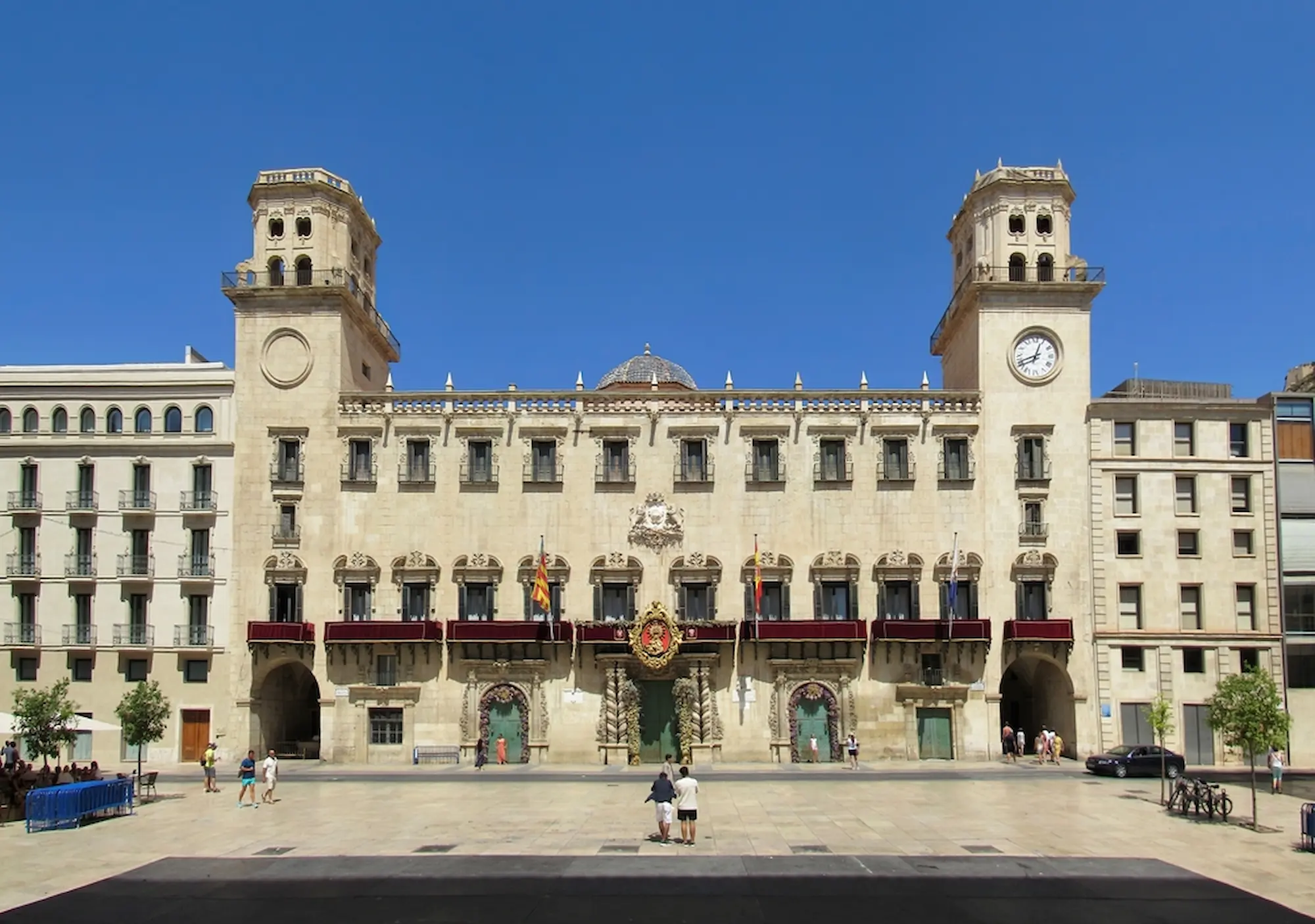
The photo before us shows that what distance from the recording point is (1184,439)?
56844 mm

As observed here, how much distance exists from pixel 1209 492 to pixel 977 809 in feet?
88.5

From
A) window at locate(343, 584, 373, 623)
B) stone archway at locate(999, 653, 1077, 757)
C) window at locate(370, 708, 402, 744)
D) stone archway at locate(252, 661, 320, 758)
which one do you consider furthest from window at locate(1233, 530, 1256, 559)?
stone archway at locate(252, 661, 320, 758)

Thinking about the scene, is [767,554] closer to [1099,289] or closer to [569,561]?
[569,561]

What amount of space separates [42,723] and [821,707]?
32.9 meters

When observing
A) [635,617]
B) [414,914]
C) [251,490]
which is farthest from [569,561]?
[414,914]

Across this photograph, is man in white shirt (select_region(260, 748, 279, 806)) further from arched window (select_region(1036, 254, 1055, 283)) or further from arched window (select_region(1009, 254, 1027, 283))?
arched window (select_region(1036, 254, 1055, 283))

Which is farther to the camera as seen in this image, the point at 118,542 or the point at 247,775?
the point at 118,542

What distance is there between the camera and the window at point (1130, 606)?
182ft

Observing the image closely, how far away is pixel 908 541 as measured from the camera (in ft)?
184

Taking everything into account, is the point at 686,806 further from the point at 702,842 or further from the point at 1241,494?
the point at 1241,494

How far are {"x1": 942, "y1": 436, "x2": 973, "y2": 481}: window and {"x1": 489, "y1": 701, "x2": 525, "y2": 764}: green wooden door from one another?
23.6 m

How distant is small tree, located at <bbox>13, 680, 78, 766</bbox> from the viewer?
39500 mm

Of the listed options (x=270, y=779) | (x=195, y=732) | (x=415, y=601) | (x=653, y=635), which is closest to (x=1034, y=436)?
(x=653, y=635)

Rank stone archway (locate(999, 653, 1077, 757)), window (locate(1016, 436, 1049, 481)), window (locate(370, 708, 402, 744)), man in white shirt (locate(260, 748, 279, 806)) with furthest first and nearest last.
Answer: window (locate(1016, 436, 1049, 481)), window (locate(370, 708, 402, 744)), stone archway (locate(999, 653, 1077, 757)), man in white shirt (locate(260, 748, 279, 806))
